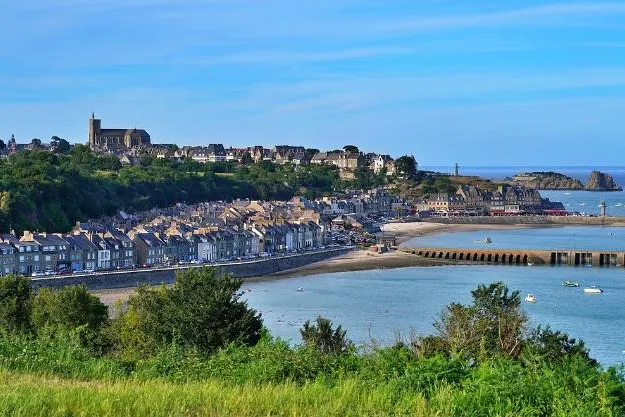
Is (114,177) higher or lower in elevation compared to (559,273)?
higher

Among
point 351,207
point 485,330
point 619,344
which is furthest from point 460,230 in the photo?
point 485,330

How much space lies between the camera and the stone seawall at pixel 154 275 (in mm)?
26953

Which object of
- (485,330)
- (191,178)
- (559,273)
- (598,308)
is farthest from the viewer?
(191,178)

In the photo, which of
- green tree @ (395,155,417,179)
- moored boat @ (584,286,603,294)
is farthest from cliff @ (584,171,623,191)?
moored boat @ (584,286,603,294)

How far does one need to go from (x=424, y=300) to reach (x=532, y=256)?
50.7 feet

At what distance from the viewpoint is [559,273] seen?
34531 millimetres

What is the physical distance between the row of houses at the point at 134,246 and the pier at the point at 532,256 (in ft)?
20.9

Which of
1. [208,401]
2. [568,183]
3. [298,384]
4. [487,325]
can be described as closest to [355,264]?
[487,325]

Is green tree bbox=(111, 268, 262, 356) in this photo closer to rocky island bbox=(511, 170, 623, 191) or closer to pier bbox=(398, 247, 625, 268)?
pier bbox=(398, 247, 625, 268)

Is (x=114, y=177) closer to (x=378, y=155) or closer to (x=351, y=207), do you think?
(x=351, y=207)

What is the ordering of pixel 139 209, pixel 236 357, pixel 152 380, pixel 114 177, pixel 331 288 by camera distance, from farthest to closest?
pixel 114 177
pixel 139 209
pixel 331 288
pixel 236 357
pixel 152 380

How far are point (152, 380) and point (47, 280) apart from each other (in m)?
21.5

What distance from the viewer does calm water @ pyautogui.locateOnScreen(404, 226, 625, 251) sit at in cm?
4441

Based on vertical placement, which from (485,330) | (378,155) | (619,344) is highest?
(378,155)
